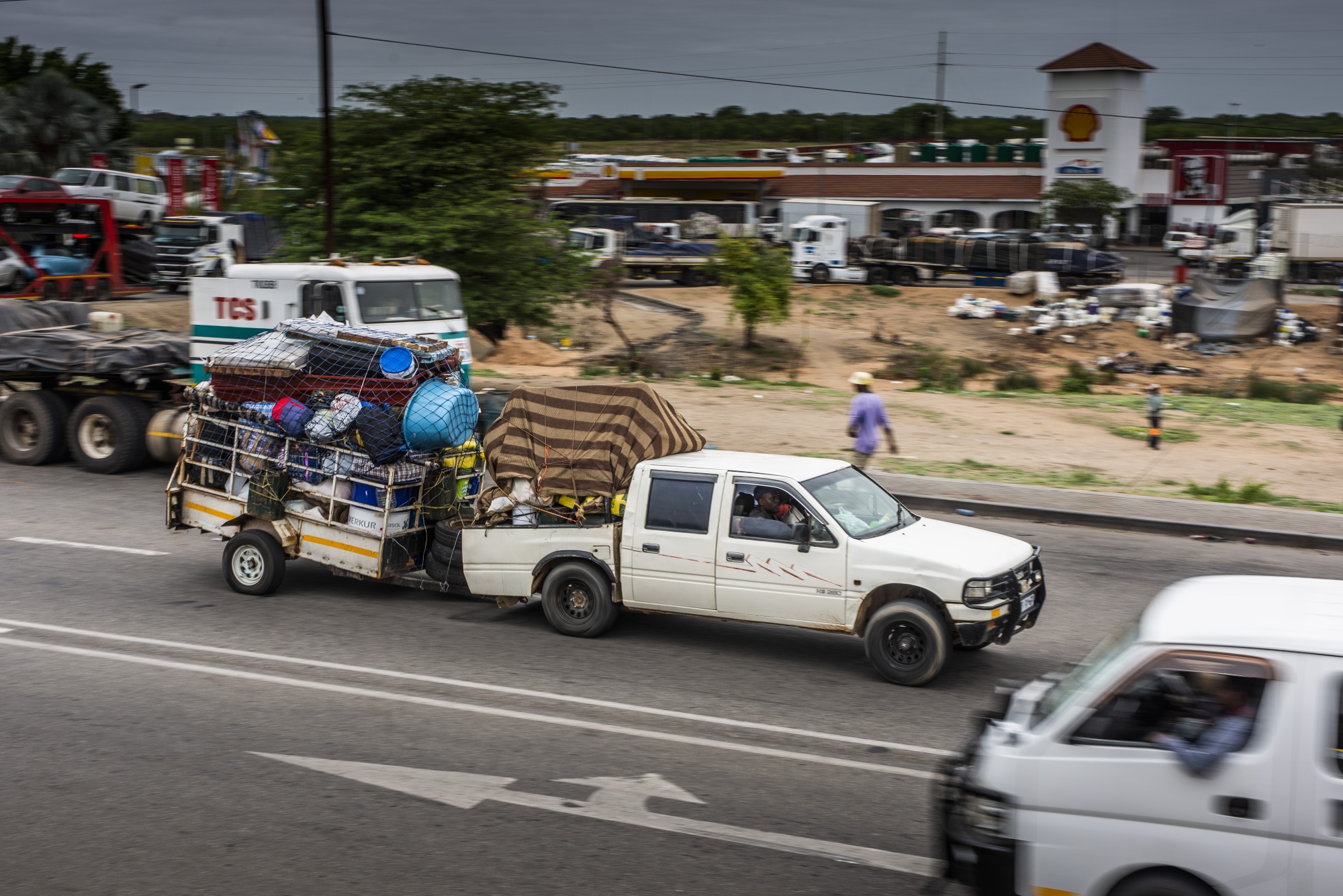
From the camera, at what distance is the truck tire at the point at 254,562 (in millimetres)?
10656

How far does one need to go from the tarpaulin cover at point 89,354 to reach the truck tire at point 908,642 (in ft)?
38.0

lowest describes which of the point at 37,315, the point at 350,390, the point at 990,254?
the point at 350,390

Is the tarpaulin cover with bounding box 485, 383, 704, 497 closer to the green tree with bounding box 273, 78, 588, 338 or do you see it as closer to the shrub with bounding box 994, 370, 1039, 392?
the green tree with bounding box 273, 78, 588, 338

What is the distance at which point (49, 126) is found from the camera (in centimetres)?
5472

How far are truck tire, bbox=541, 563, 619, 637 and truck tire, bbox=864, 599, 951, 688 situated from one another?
2.17m

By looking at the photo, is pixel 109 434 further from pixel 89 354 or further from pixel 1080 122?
pixel 1080 122

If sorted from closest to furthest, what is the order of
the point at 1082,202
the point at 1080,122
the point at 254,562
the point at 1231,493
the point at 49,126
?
1. the point at 254,562
2. the point at 1231,493
3. the point at 49,126
4. the point at 1082,202
5. the point at 1080,122

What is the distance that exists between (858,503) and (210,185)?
49958 millimetres

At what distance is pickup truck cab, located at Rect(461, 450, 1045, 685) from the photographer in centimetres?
841

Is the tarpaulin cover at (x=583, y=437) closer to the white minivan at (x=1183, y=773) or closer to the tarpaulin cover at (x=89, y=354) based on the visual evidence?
the white minivan at (x=1183, y=773)

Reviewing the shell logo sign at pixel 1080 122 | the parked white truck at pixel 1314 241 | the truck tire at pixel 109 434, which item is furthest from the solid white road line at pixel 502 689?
the shell logo sign at pixel 1080 122

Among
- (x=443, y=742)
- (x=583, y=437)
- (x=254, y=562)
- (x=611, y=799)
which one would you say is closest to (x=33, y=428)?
(x=254, y=562)

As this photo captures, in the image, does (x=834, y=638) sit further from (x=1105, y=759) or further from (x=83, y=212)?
(x=83, y=212)

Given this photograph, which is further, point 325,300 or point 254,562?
point 325,300
